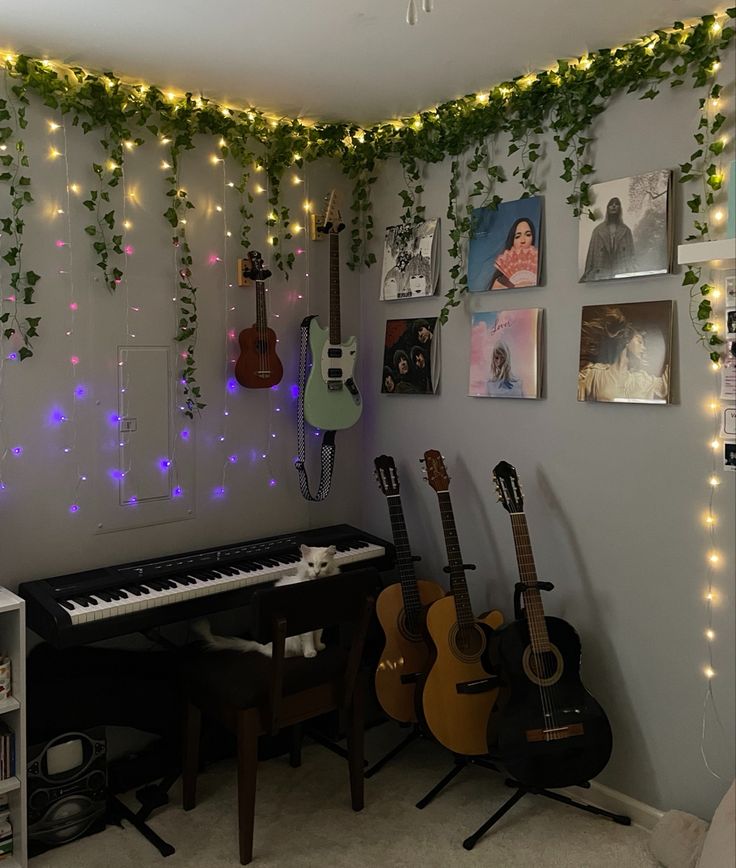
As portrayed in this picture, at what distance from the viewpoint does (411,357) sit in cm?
348

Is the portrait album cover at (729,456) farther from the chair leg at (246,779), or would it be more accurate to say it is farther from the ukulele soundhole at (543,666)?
the chair leg at (246,779)

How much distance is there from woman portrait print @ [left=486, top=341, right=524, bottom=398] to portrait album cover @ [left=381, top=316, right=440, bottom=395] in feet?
1.08

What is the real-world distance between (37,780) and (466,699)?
148 centimetres

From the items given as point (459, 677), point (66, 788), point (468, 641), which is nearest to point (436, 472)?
point (468, 641)

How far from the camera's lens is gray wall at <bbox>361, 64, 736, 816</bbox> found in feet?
8.38

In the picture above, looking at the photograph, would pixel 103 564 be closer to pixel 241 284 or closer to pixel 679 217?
pixel 241 284

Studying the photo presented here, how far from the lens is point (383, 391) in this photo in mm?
3627

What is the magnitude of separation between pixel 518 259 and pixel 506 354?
0.36 m

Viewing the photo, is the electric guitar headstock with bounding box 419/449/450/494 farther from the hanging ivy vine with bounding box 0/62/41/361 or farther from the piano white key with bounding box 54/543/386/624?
the hanging ivy vine with bounding box 0/62/41/361

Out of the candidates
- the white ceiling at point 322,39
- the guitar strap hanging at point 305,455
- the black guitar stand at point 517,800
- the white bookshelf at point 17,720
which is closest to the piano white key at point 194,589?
the white bookshelf at point 17,720

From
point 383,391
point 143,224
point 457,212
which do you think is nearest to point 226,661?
point 383,391

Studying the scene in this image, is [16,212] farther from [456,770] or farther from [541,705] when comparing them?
[456,770]

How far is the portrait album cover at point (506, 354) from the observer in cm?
296

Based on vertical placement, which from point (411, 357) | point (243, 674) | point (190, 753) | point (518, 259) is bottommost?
point (190, 753)
